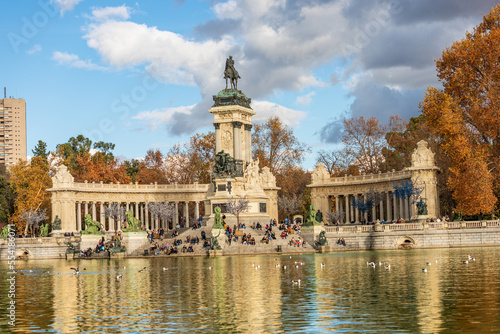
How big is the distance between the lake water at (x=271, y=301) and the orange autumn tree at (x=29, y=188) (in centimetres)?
5347

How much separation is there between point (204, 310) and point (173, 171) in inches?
3303

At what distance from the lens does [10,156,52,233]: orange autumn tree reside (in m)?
86.9

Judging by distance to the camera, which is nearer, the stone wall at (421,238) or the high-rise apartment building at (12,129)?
the stone wall at (421,238)

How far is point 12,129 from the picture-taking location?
171 meters

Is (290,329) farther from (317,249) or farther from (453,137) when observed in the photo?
(453,137)

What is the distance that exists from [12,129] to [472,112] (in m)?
134

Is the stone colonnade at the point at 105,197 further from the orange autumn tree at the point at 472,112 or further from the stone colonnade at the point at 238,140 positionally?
the orange autumn tree at the point at 472,112

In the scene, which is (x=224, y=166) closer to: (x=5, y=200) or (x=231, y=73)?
(x=231, y=73)

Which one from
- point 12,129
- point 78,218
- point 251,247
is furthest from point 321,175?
point 12,129

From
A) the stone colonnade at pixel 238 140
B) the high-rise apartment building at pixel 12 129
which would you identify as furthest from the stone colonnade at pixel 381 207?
the high-rise apartment building at pixel 12 129

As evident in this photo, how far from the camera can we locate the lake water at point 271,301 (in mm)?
18141

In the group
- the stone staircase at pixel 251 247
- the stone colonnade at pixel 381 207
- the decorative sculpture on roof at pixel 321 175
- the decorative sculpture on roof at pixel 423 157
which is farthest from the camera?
the decorative sculpture on roof at pixel 321 175

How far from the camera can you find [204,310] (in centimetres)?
2128

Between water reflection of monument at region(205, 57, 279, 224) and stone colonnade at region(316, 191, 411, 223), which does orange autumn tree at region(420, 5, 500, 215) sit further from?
water reflection of monument at region(205, 57, 279, 224)
